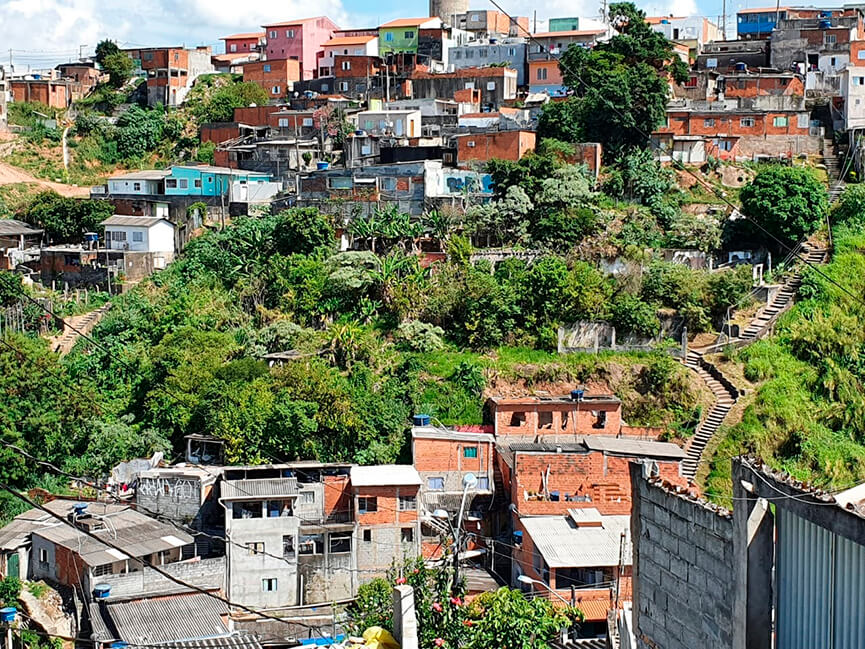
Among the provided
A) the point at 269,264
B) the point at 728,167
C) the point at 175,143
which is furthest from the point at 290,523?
the point at 175,143

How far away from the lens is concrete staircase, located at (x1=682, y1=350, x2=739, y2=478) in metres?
18.9

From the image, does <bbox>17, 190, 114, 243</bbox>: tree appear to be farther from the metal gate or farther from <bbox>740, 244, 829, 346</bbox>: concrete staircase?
the metal gate

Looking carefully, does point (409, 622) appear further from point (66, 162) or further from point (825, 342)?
point (66, 162)

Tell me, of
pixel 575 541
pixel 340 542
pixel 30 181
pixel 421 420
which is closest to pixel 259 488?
pixel 340 542

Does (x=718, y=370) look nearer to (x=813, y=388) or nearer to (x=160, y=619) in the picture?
(x=813, y=388)

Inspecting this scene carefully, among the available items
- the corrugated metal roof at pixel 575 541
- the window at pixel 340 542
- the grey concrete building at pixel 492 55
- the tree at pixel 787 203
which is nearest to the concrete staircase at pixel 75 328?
the window at pixel 340 542

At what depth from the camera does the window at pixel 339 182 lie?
2736 centimetres

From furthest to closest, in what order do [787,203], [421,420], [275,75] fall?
[275,75], [787,203], [421,420]

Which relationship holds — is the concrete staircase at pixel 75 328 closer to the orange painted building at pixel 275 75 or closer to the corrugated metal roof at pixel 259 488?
the corrugated metal roof at pixel 259 488

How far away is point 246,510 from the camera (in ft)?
59.7

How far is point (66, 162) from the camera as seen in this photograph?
3581 centimetres

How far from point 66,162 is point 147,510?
781 inches

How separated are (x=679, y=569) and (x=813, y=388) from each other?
1305 centimetres

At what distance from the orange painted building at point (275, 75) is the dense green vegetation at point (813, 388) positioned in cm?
2128
